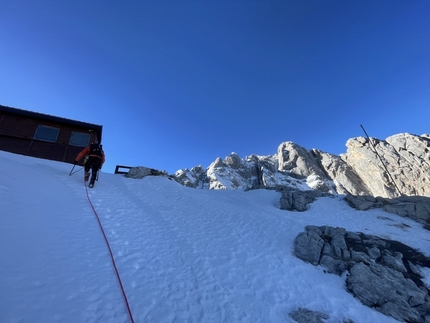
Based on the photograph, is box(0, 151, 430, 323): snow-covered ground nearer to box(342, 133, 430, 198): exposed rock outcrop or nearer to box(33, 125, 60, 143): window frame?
box(33, 125, 60, 143): window frame

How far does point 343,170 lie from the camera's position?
68.9 metres

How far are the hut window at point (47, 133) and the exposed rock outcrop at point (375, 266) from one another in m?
21.7

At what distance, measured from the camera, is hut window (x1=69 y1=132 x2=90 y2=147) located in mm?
17969

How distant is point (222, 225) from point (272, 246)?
277cm

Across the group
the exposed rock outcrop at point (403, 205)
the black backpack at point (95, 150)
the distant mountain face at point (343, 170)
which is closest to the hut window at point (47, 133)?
the black backpack at point (95, 150)

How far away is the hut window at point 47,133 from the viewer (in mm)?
Result: 17203

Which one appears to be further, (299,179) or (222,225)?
(299,179)

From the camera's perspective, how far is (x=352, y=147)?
69.5 meters

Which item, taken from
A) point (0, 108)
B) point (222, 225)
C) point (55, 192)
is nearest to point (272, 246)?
point (222, 225)

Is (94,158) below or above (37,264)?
above

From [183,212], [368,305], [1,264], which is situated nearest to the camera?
[1,264]

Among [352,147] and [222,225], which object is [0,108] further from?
[352,147]

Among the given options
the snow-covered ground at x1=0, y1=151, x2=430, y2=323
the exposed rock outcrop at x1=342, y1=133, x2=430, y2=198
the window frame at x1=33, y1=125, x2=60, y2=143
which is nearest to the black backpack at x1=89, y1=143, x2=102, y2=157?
the snow-covered ground at x1=0, y1=151, x2=430, y2=323

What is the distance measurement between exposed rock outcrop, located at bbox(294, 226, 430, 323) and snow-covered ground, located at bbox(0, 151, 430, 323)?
554mm
